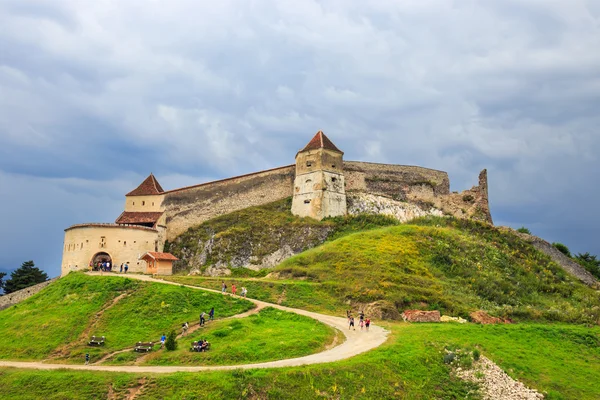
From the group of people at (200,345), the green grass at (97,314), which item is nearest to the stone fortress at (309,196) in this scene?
the green grass at (97,314)

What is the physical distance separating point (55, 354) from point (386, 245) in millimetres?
22102

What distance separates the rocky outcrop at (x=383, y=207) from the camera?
49688 mm

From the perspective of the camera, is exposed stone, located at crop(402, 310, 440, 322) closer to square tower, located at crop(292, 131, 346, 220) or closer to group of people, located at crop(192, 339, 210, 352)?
group of people, located at crop(192, 339, 210, 352)

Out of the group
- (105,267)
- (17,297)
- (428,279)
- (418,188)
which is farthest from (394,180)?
(17,297)

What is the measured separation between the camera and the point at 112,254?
4109cm

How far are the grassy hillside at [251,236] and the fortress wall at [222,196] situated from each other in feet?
3.41

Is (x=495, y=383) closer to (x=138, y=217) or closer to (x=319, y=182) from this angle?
(x=319, y=182)

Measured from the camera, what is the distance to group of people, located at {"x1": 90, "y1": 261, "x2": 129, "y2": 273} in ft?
131

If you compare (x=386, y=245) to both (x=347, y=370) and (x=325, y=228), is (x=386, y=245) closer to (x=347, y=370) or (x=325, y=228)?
(x=325, y=228)

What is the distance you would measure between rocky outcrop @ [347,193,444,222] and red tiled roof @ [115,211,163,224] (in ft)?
54.6

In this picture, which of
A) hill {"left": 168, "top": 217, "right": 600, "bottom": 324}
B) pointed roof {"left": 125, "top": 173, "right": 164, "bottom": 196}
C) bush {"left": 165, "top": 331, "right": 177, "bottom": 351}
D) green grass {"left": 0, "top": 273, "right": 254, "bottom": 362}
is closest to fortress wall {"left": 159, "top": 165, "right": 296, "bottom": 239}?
pointed roof {"left": 125, "top": 173, "right": 164, "bottom": 196}

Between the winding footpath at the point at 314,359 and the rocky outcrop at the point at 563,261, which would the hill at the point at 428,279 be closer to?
the rocky outcrop at the point at 563,261

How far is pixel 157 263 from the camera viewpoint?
129 feet

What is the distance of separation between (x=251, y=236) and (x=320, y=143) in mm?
10341
